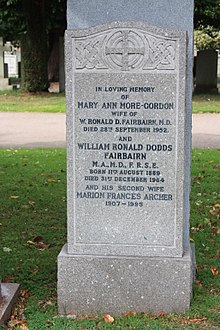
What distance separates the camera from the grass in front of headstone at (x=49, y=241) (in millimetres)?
4508

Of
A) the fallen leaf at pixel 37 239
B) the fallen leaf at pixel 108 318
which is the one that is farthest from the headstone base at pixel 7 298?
the fallen leaf at pixel 37 239

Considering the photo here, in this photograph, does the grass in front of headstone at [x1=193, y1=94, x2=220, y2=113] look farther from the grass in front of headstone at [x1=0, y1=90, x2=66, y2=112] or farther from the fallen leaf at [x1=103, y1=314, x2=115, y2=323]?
the fallen leaf at [x1=103, y1=314, x2=115, y2=323]

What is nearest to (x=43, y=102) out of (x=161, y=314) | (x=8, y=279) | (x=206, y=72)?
(x=206, y=72)

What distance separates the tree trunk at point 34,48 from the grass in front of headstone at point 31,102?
0.53m

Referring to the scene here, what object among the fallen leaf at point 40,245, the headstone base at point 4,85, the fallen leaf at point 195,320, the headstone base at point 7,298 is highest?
the headstone base at point 4,85

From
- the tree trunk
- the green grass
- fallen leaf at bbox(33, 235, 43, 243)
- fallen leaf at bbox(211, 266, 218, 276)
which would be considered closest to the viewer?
fallen leaf at bbox(211, 266, 218, 276)

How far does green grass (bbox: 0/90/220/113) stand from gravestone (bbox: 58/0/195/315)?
1334cm

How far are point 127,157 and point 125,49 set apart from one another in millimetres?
750

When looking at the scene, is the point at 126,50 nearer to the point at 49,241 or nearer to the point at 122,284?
the point at 122,284

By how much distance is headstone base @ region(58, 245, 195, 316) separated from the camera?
4523 millimetres

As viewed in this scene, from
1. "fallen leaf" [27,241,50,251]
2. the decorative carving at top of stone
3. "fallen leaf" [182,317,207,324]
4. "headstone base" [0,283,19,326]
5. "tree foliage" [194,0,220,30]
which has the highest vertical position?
"tree foliage" [194,0,220,30]

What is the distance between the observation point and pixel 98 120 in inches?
175

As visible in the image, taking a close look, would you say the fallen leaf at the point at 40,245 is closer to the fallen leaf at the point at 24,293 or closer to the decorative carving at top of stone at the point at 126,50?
the fallen leaf at the point at 24,293

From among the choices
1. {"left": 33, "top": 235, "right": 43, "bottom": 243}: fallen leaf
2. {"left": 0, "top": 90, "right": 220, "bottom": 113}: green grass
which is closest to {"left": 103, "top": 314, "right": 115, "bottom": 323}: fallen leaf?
{"left": 33, "top": 235, "right": 43, "bottom": 243}: fallen leaf
